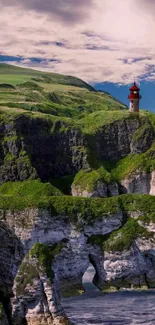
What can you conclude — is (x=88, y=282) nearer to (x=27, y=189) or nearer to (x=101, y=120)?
(x=27, y=189)

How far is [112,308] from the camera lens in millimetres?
43812

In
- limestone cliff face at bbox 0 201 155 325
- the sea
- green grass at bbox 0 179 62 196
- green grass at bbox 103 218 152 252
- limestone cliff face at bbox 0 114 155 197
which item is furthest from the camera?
limestone cliff face at bbox 0 114 155 197

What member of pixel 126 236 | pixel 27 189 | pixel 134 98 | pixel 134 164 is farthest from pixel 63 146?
pixel 126 236

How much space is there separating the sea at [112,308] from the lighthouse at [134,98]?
5984 centimetres

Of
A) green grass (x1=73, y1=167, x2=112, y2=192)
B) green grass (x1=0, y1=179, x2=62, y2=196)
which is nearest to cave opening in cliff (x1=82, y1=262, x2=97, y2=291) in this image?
green grass (x1=0, y1=179, x2=62, y2=196)

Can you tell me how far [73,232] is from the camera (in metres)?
45.3

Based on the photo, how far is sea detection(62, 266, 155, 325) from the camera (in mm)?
41250

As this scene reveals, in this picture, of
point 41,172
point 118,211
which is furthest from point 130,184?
point 118,211

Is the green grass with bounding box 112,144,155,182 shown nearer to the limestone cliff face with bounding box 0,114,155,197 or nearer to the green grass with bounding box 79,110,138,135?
the limestone cliff face with bounding box 0,114,155,197

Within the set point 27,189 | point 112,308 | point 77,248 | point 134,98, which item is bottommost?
point 112,308

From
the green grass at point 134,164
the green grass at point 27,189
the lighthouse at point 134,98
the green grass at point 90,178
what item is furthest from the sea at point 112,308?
the lighthouse at point 134,98

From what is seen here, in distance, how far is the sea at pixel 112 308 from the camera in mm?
41250

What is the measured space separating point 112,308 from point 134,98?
6377 cm

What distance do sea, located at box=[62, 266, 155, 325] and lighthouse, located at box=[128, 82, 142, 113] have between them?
5984 cm
